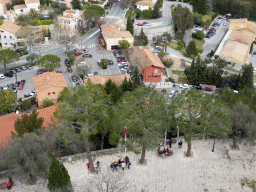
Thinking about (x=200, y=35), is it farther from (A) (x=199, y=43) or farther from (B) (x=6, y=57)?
(B) (x=6, y=57)

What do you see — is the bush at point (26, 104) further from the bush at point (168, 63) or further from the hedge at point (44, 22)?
the hedge at point (44, 22)

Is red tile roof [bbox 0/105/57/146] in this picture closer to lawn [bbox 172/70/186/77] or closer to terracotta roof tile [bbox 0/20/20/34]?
lawn [bbox 172/70/186/77]

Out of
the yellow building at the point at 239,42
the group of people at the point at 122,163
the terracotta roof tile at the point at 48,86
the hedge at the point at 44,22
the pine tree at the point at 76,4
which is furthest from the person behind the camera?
the pine tree at the point at 76,4

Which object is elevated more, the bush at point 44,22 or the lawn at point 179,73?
the bush at point 44,22

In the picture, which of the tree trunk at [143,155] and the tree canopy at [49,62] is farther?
the tree canopy at [49,62]

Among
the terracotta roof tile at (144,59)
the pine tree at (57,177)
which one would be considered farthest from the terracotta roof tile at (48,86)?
the pine tree at (57,177)

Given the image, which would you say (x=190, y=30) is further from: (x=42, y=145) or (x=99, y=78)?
(x=42, y=145)
